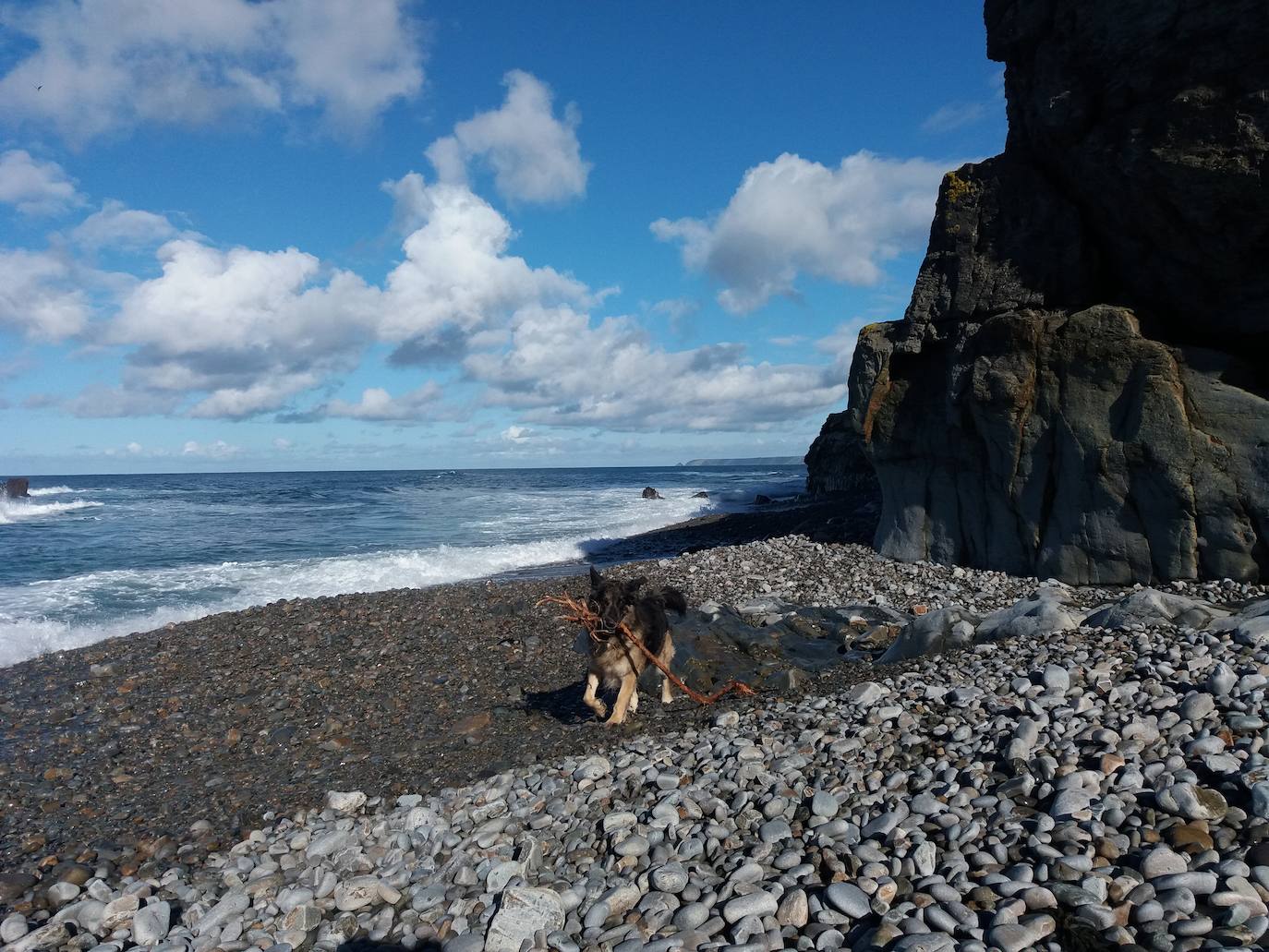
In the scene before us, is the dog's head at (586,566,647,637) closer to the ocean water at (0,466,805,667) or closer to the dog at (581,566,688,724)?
the dog at (581,566,688,724)

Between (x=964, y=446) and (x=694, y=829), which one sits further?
(x=964, y=446)

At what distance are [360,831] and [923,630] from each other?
7.08 m

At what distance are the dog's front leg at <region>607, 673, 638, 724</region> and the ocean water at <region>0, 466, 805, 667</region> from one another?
1291 centimetres

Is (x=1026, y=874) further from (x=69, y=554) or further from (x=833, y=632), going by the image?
(x=69, y=554)

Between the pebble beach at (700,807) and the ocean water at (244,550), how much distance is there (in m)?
8.78

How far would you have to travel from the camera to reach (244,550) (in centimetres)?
3027

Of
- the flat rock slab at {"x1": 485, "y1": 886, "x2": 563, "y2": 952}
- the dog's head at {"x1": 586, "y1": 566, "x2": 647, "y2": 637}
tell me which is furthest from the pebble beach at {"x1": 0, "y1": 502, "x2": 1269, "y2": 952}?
the dog's head at {"x1": 586, "y1": 566, "x2": 647, "y2": 637}

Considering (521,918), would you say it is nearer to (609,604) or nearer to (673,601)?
(609,604)

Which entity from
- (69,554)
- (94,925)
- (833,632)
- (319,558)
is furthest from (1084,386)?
(69,554)

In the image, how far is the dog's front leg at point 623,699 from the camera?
8.85 m

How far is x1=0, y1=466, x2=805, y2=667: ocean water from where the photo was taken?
19281 mm

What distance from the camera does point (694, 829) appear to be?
5.57m

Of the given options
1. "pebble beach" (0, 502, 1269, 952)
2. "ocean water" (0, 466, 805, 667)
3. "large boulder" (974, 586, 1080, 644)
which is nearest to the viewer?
"pebble beach" (0, 502, 1269, 952)

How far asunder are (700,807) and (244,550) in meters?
29.1
